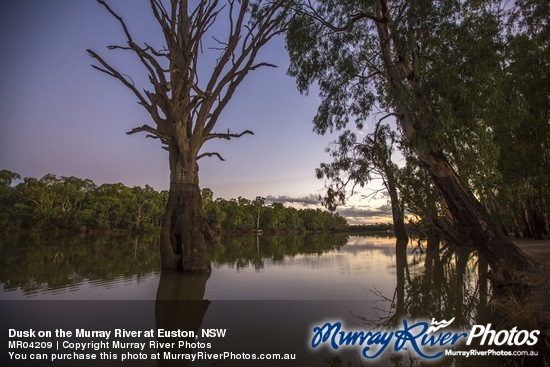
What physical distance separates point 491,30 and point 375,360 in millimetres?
9294

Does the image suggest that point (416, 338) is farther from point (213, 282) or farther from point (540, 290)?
point (213, 282)

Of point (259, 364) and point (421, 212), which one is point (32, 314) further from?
point (421, 212)

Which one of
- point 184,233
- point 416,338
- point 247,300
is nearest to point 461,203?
point 416,338

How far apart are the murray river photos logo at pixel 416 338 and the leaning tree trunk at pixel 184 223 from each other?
621 centimetres

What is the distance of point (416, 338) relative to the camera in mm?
4223

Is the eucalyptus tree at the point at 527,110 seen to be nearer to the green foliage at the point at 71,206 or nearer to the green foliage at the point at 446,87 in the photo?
the green foliage at the point at 446,87

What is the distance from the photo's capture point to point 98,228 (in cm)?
4819

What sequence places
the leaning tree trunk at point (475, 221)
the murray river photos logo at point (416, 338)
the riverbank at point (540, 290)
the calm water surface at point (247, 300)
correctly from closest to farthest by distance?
the murray river photos logo at point (416, 338) < the riverbank at point (540, 290) < the calm water surface at point (247, 300) < the leaning tree trunk at point (475, 221)

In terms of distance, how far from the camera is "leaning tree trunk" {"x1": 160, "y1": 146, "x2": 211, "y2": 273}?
392 inches

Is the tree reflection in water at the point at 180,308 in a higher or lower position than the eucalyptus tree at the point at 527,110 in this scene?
lower

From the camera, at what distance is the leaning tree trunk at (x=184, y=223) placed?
32.6 ft

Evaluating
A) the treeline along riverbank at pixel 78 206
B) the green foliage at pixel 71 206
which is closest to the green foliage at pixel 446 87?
the treeline along riverbank at pixel 78 206

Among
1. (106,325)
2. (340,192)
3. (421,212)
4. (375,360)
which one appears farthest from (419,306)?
(421,212)

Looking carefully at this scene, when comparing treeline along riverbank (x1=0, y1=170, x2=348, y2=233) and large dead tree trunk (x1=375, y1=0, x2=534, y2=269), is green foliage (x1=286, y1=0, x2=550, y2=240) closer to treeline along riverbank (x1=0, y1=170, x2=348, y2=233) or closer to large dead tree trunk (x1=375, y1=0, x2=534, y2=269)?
large dead tree trunk (x1=375, y1=0, x2=534, y2=269)
